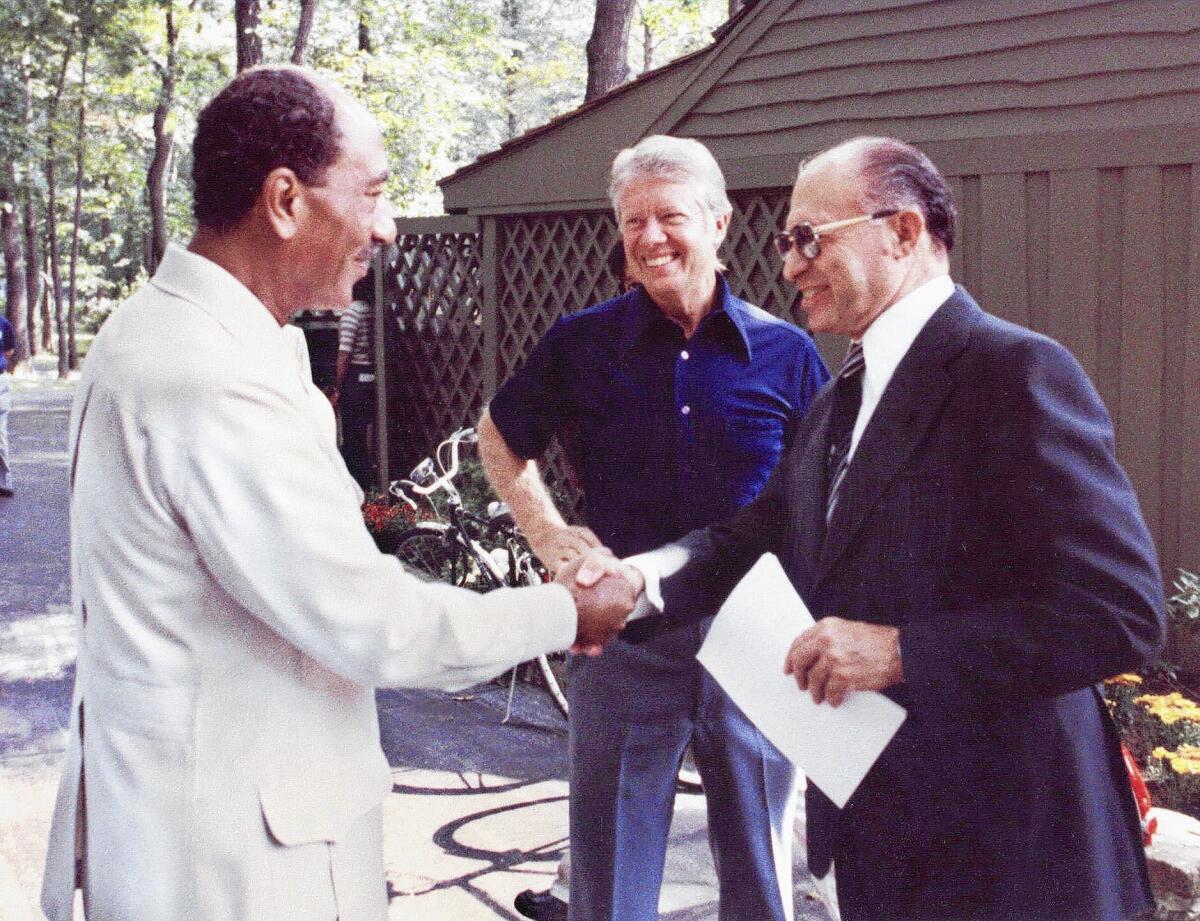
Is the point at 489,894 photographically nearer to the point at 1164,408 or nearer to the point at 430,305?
the point at 1164,408

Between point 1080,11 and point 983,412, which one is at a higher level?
point 1080,11

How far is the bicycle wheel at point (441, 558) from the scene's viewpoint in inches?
297

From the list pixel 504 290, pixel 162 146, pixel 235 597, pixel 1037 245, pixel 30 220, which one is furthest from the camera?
pixel 30 220

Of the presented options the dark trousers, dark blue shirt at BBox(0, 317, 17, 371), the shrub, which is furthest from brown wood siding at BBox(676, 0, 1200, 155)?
dark blue shirt at BBox(0, 317, 17, 371)

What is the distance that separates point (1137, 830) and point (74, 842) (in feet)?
5.31

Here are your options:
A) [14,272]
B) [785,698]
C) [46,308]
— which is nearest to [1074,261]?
[785,698]

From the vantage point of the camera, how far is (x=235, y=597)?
185 centimetres

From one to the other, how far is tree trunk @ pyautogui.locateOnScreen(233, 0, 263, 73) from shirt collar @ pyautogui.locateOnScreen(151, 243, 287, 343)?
44.4ft

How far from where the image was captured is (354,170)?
6.78 feet

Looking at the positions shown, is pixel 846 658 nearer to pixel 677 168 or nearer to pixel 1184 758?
pixel 677 168

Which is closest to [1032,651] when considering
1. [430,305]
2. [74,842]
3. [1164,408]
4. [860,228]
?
[860,228]

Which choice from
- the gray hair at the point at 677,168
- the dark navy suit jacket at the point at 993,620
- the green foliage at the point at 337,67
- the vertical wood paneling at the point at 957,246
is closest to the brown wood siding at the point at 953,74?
the vertical wood paneling at the point at 957,246

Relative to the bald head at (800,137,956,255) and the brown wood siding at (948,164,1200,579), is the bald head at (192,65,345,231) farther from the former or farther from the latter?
the brown wood siding at (948,164,1200,579)

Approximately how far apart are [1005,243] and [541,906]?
13.7 feet
